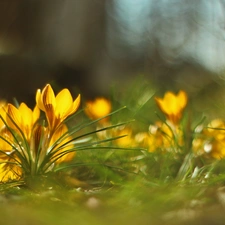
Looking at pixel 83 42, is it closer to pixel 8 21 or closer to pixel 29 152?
pixel 8 21

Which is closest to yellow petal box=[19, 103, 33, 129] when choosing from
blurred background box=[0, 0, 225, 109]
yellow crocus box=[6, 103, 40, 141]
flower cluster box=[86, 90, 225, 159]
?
yellow crocus box=[6, 103, 40, 141]

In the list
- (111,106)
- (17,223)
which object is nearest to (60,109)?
(17,223)

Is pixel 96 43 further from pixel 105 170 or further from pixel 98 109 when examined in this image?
pixel 105 170

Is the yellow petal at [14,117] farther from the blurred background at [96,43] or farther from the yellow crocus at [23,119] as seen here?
the blurred background at [96,43]

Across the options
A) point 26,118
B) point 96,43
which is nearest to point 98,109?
point 26,118

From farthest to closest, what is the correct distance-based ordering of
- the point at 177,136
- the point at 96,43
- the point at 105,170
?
1. the point at 96,43
2. the point at 177,136
3. the point at 105,170
